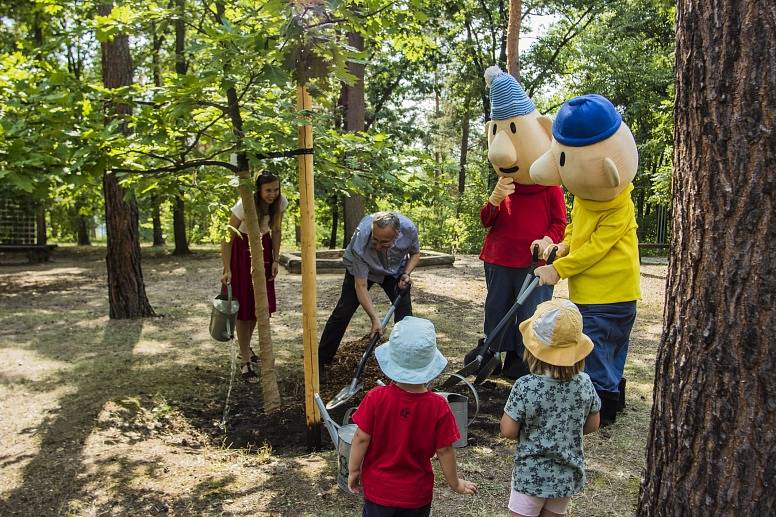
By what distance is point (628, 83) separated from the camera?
60.9 ft

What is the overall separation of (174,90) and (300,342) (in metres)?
3.63

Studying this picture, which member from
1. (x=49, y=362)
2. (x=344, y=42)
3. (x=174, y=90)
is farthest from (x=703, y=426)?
(x=49, y=362)

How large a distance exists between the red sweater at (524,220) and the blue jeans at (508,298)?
85 mm

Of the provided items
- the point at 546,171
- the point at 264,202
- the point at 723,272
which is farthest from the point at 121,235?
the point at 723,272

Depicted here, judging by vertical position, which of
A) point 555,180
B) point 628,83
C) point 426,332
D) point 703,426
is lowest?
point 703,426

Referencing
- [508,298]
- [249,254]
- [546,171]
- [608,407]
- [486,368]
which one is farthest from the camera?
[249,254]

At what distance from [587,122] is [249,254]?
9.68 feet

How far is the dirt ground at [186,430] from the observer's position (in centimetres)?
351

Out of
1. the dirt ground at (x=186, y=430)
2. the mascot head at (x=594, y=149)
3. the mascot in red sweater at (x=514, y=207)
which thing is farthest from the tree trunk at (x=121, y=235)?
the mascot head at (x=594, y=149)

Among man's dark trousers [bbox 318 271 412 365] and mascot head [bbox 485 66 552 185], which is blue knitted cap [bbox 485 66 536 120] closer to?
mascot head [bbox 485 66 552 185]

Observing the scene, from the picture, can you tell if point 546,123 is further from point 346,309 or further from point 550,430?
point 550,430

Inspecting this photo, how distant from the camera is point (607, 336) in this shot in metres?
3.98

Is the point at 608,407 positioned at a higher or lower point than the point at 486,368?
lower

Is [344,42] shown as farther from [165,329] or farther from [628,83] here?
[628,83]
